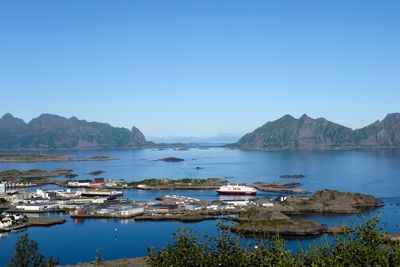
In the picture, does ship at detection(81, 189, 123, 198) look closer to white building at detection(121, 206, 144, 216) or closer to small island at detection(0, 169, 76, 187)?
white building at detection(121, 206, 144, 216)

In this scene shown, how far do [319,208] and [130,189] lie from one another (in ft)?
70.7

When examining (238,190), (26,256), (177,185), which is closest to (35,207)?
(177,185)

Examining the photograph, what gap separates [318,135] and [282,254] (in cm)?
16057

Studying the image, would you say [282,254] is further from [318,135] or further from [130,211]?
[318,135]

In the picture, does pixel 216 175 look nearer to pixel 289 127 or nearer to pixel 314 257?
pixel 314 257

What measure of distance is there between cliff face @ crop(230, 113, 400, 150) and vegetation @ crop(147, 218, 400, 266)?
458 ft

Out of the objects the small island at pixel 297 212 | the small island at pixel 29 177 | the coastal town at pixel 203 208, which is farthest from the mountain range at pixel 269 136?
the small island at pixel 297 212

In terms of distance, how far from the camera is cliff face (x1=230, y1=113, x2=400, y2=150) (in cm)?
15188

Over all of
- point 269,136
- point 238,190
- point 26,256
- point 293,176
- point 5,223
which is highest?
point 269,136

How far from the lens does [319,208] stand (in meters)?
33.8

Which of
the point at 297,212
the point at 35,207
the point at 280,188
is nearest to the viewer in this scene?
the point at 297,212

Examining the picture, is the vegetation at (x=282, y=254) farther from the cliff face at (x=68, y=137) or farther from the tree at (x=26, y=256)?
the cliff face at (x=68, y=137)

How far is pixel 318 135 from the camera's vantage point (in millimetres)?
164000

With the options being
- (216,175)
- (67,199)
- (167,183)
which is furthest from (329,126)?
(67,199)
